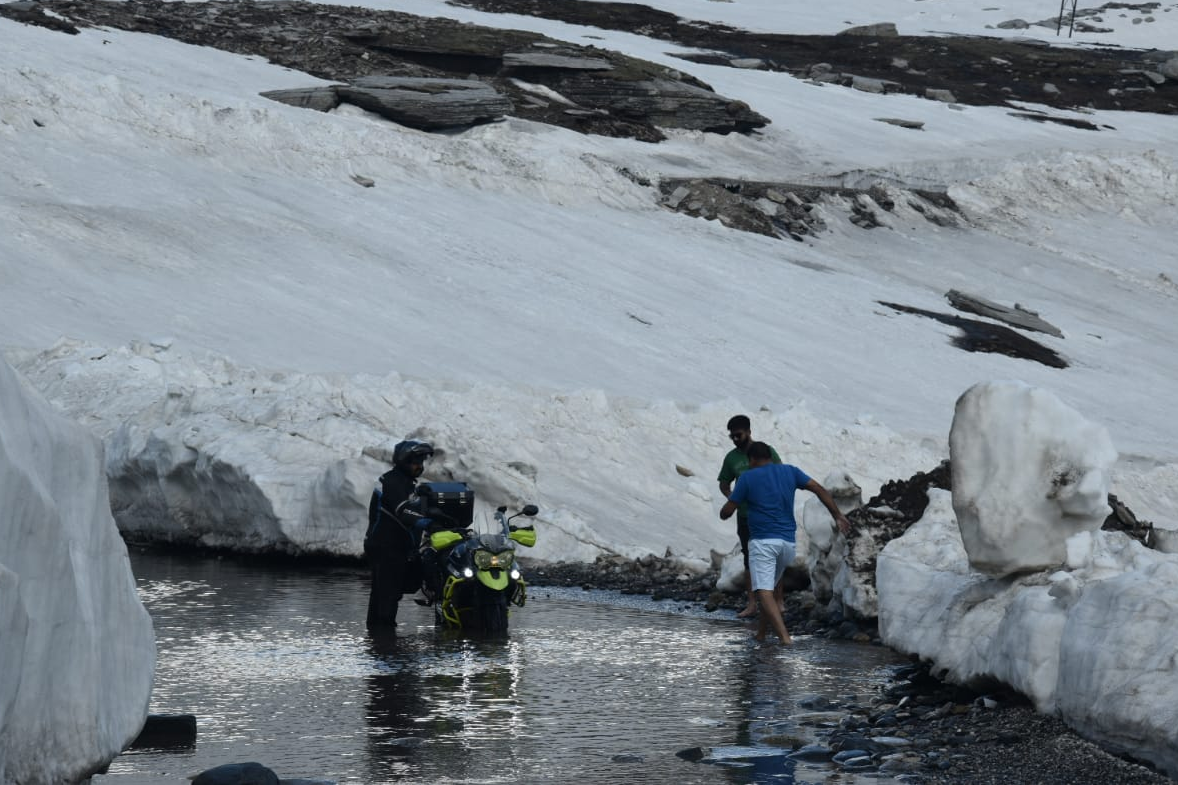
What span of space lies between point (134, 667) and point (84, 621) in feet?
2.35

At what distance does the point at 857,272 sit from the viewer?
4197 centimetres

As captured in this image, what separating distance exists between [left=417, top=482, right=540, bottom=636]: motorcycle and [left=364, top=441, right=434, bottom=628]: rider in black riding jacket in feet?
0.32

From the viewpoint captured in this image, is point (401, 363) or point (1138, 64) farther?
point (1138, 64)

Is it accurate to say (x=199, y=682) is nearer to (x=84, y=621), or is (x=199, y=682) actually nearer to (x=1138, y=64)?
(x=84, y=621)

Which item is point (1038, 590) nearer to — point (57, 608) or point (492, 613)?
point (492, 613)

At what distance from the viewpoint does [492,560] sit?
39.4 ft

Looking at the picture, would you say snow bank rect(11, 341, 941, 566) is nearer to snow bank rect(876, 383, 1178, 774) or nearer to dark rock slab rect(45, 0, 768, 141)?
snow bank rect(876, 383, 1178, 774)

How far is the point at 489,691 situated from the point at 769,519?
2.94m

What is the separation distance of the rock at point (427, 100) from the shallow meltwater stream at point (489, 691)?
32171mm

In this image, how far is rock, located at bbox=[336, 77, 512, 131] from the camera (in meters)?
45.3

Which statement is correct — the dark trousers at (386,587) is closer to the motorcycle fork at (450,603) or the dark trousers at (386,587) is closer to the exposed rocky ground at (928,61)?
the motorcycle fork at (450,603)

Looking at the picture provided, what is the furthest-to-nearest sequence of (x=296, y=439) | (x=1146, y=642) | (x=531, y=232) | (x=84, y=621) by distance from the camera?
(x=531, y=232) < (x=296, y=439) < (x=1146, y=642) < (x=84, y=621)

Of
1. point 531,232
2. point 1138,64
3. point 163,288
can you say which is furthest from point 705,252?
point 1138,64

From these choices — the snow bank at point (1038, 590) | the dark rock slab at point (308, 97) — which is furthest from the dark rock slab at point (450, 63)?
the snow bank at point (1038, 590)
